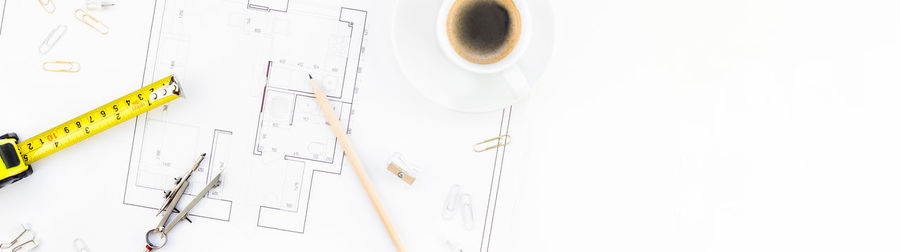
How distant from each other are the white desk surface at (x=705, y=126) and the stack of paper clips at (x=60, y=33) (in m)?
0.03

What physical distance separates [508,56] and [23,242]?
1200mm

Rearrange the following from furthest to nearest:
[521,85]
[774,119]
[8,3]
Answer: [774,119] < [8,3] < [521,85]

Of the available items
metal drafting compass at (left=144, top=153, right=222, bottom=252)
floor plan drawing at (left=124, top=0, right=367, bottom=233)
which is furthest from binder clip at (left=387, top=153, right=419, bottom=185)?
metal drafting compass at (left=144, top=153, right=222, bottom=252)

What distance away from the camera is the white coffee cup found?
114 centimetres

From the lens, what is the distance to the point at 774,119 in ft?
4.48

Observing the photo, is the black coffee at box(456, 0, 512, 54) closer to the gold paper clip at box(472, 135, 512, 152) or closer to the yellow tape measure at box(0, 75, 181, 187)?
the gold paper clip at box(472, 135, 512, 152)

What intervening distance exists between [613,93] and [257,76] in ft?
2.80

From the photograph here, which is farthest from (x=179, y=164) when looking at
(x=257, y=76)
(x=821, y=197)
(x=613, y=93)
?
(x=821, y=197)

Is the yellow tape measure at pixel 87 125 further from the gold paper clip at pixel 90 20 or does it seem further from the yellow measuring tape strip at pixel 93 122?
the gold paper clip at pixel 90 20

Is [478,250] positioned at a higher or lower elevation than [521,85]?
lower

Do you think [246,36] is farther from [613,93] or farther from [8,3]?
[613,93]

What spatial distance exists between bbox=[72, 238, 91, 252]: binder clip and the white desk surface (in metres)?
0.08

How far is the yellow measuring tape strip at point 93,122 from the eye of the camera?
1.23 meters

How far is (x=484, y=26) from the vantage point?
118 cm
